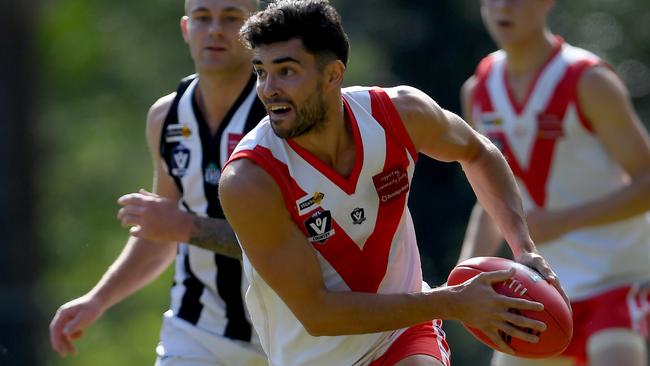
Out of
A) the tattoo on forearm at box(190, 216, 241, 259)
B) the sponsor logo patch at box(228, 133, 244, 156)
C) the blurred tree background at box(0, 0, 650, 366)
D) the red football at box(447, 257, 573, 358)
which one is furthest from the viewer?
the blurred tree background at box(0, 0, 650, 366)

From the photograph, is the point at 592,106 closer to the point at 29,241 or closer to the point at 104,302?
the point at 104,302

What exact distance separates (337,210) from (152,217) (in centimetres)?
94

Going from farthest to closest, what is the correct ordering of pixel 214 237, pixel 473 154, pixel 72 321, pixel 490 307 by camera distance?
1. pixel 72 321
2. pixel 214 237
3. pixel 473 154
4. pixel 490 307

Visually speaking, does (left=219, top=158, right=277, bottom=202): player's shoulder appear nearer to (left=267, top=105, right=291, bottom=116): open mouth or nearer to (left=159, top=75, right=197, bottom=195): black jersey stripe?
(left=267, top=105, right=291, bottom=116): open mouth

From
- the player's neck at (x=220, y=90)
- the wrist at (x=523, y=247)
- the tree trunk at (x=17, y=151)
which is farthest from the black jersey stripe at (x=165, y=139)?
→ the tree trunk at (x=17, y=151)

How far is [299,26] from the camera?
513 cm

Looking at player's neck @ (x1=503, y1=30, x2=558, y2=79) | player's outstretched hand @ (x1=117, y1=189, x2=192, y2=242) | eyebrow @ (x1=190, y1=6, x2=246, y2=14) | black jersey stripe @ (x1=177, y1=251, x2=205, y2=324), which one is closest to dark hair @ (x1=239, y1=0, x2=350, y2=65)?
player's outstretched hand @ (x1=117, y1=189, x2=192, y2=242)

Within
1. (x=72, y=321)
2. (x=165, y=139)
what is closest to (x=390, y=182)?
(x=165, y=139)

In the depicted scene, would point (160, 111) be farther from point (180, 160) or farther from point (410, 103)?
point (410, 103)

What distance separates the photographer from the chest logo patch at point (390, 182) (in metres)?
5.26

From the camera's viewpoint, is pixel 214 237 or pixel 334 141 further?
pixel 214 237

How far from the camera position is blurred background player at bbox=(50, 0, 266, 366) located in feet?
20.3

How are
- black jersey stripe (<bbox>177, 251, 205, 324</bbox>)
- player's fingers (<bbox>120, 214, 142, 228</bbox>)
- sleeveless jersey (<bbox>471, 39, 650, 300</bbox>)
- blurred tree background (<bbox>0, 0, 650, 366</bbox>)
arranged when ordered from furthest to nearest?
blurred tree background (<bbox>0, 0, 650, 366</bbox>)
sleeveless jersey (<bbox>471, 39, 650, 300</bbox>)
black jersey stripe (<bbox>177, 251, 205, 324</bbox>)
player's fingers (<bbox>120, 214, 142, 228</bbox>)

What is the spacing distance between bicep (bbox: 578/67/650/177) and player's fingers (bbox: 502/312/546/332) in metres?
2.50
